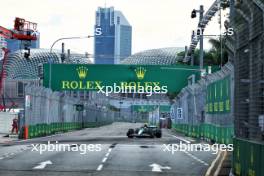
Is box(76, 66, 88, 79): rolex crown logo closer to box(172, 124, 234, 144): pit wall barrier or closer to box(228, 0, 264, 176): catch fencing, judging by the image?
box(172, 124, 234, 144): pit wall barrier

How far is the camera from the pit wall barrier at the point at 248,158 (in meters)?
12.4

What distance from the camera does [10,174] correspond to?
17953 mm

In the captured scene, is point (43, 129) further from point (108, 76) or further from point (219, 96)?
point (219, 96)

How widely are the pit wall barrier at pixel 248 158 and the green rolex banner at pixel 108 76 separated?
150ft

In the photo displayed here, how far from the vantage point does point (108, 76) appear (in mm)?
62219

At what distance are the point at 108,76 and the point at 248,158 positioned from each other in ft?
160

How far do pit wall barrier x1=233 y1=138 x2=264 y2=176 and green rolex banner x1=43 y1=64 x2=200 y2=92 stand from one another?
4575cm

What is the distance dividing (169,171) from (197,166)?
2529 millimetres

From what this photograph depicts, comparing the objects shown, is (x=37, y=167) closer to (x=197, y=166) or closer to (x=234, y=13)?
(x=197, y=166)

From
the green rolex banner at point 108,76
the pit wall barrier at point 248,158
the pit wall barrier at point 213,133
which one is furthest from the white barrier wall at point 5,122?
the pit wall barrier at point 248,158

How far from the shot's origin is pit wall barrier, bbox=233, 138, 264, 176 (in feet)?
40.6
